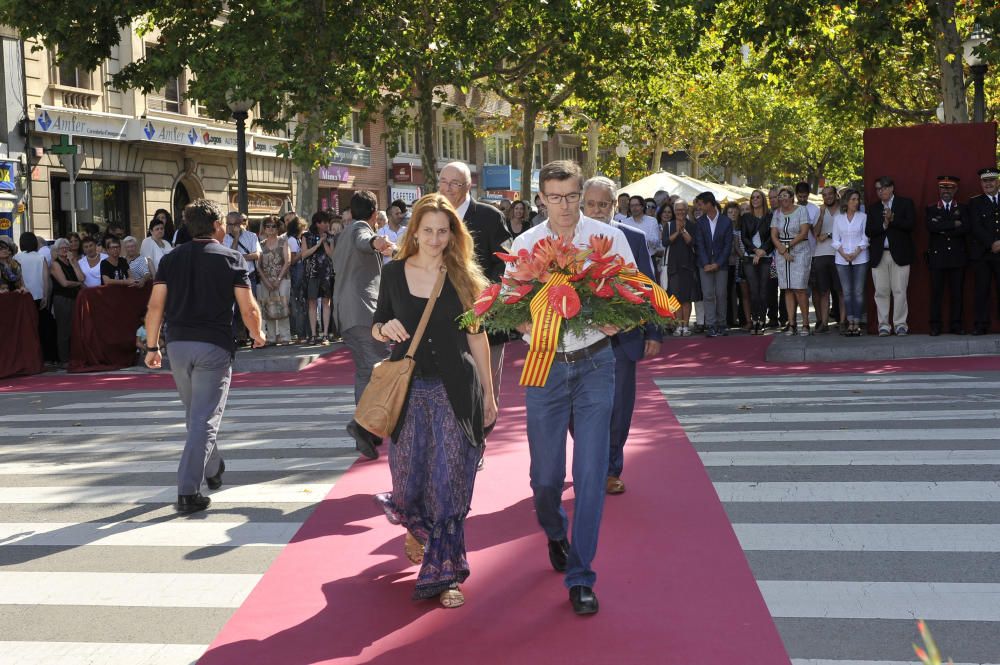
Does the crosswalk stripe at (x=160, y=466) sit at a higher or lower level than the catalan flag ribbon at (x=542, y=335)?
lower

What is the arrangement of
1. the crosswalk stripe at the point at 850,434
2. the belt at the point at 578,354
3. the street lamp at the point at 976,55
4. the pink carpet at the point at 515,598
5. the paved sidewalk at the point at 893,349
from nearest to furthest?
the pink carpet at the point at 515,598 → the belt at the point at 578,354 → the crosswalk stripe at the point at 850,434 → the paved sidewalk at the point at 893,349 → the street lamp at the point at 976,55

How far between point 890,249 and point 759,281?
283cm

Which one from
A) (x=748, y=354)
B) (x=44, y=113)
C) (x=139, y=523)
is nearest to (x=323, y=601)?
(x=139, y=523)

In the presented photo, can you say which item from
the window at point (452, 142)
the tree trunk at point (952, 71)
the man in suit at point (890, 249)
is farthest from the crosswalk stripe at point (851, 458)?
the window at point (452, 142)

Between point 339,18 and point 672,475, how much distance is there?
17510 millimetres

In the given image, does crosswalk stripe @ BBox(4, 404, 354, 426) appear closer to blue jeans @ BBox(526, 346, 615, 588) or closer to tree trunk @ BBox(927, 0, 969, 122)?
blue jeans @ BBox(526, 346, 615, 588)

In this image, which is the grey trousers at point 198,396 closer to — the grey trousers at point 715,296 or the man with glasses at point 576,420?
the man with glasses at point 576,420

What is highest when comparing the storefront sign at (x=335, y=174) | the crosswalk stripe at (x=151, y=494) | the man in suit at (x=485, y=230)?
the storefront sign at (x=335, y=174)

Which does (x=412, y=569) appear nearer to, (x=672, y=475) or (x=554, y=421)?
(x=554, y=421)

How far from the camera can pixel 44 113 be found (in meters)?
27.3

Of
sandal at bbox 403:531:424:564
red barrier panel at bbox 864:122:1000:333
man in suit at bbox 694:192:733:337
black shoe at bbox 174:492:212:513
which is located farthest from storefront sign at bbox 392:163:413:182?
sandal at bbox 403:531:424:564

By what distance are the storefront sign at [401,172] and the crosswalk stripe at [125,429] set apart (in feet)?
121

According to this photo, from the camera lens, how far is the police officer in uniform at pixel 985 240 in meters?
15.4

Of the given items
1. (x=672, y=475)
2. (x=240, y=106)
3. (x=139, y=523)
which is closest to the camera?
(x=139, y=523)
